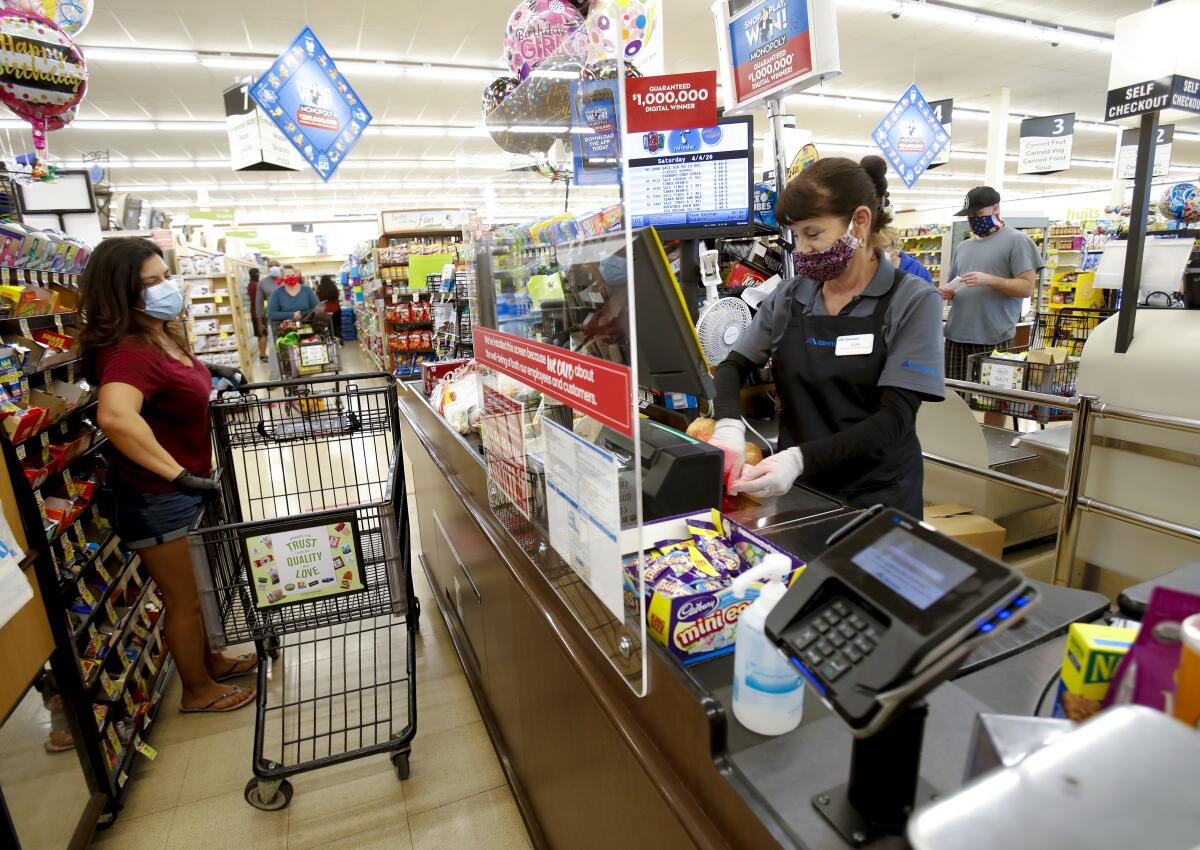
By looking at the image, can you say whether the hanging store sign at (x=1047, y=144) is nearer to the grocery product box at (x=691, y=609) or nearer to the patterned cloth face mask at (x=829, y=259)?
the patterned cloth face mask at (x=829, y=259)

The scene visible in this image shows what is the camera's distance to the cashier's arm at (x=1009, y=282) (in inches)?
174

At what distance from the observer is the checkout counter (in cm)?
88

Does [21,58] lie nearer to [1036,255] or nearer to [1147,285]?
[1147,285]

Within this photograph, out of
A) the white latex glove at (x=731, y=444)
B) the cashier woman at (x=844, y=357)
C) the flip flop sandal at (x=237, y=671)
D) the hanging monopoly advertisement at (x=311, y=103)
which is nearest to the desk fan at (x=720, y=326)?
the cashier woman at (x=844, y=357)

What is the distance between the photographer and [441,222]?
1103 centimetres

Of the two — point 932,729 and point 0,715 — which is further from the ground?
point 932,729

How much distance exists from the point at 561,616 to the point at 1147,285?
9.54 ft

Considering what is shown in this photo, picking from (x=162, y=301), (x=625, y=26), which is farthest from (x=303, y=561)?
(x=625, y=26)

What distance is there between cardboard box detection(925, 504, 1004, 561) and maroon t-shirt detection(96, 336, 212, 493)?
118 inches

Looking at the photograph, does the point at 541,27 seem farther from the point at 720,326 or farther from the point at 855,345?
the point at 855,345

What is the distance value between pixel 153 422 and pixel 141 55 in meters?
8.35

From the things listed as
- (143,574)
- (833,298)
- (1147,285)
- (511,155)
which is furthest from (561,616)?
(1147,285)

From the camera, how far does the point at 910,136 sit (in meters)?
7.94

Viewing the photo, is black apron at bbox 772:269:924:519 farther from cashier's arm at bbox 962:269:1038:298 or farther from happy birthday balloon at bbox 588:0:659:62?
cashier's arm at bbox 962:269:1038:298
